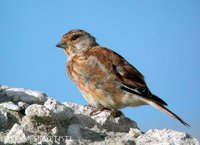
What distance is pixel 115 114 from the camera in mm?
7914

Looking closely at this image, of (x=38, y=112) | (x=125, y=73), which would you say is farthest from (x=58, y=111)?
(x=125, y=73)

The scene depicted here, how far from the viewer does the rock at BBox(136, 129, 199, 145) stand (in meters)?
6.30

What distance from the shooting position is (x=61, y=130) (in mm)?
6449

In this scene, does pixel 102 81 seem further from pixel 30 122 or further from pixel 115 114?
pixel 30 122

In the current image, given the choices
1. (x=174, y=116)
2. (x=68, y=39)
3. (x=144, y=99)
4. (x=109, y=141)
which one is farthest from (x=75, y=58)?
(x=109, y=141)

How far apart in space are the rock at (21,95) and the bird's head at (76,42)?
2.51 m

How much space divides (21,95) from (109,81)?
1.96 m

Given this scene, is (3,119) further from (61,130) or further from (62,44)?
(62,44)

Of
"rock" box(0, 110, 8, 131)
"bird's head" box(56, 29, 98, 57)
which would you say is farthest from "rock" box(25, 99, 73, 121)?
"bird's head" box(56, 29, 98, 57)

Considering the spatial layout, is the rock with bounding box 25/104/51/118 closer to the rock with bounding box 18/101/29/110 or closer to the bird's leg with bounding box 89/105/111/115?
the rock with bounding box 18/101/29/110

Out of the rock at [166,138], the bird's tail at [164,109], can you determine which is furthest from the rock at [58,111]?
the bird's tail at [164,109]

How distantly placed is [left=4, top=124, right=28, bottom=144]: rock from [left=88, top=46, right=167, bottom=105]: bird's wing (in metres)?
3.26

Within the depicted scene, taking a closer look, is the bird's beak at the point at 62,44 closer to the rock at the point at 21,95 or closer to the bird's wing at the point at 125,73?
the bird's wing at the point at 125,73

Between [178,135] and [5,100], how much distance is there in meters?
2.24
